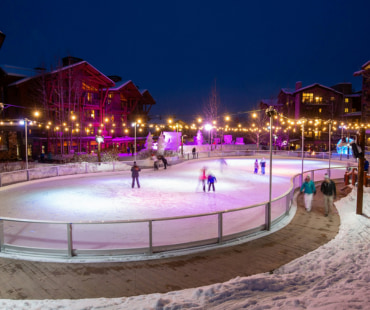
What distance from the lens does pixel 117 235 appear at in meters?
6.52

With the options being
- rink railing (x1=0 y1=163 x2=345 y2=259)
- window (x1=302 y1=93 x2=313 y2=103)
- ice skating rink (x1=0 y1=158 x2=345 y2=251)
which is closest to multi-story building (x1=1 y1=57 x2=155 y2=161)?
ice skating rink (x1=0 y1=158 x2=345 y2=251)

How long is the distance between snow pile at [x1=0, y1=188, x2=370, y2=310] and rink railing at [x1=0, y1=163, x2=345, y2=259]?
5.71 ft

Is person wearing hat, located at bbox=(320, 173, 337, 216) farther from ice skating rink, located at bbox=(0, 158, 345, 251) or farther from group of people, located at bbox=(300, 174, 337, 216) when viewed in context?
ice skating rink, located at bbox=(0, 158, 345, 251)

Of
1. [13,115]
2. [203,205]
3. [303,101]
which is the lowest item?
[203,205]

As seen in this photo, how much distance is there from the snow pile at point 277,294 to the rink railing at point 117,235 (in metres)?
1.74

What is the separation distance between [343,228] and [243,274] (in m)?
4.63

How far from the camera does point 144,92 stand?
50.0 metres

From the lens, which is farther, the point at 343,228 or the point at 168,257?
the point at 343,228

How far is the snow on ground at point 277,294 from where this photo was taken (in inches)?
165

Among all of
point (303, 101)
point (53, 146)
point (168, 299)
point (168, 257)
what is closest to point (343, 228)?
point (168, 257)

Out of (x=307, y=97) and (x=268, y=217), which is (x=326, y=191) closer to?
(x=268, y=217)

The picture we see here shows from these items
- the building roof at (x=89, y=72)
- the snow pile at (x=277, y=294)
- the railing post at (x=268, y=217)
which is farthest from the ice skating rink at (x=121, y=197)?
the building roof at (x=89, y=72)

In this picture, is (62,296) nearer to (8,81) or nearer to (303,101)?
(8,81)

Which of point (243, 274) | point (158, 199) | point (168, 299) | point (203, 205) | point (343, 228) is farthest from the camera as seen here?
point (158, 199)
